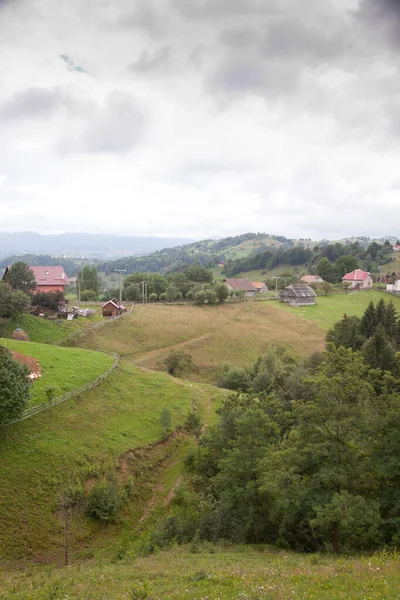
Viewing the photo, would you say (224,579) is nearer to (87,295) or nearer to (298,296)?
(298,296)

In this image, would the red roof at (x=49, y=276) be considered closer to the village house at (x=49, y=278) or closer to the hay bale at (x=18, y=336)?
the village house at (x=49, y=278)

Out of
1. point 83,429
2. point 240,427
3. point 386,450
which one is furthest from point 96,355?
point 386,450

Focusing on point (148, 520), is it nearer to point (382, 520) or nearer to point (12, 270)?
point (382, 520)

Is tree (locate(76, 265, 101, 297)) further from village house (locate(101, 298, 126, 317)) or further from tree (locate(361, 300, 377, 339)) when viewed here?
tree (locate(361, 300, 377, 339))

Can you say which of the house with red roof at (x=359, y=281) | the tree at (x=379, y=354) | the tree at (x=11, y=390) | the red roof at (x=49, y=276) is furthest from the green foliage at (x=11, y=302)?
the house with red roof at (x=359, y=281)

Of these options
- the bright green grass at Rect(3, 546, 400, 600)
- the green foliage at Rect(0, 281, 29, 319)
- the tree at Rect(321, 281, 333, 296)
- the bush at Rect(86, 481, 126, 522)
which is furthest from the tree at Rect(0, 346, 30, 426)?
the tree at Rect(321, 281, 333, 296)

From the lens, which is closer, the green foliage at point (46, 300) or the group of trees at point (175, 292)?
the green foliage at point (46, 300)
